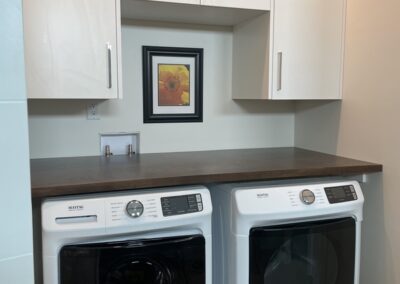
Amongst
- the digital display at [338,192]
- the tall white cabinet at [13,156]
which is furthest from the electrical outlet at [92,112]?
the digital display at [338,192]

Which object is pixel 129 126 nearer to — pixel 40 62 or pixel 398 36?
pixel 40 62

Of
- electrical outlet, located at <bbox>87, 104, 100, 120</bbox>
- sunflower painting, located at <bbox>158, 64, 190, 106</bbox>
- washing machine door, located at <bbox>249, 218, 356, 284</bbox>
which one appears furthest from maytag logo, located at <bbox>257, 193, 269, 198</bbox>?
electrical outlet, located at <bbox>87, 104, 100, 120</bbox>

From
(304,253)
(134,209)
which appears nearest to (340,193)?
(304,253)

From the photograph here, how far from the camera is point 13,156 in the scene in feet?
3.21

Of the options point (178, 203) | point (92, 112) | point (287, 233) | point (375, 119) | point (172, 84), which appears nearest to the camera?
point (178, 203)

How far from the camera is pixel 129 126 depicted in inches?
85.2

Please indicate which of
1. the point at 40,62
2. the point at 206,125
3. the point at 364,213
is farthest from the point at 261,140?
the point at 40,62

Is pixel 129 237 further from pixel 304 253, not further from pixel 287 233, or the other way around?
pixel 304 253

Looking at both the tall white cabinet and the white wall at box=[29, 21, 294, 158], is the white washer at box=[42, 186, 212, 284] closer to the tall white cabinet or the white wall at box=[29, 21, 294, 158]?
the tall white cabinet

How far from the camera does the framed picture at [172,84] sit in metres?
2.17

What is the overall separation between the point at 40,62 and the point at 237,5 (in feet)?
3.02

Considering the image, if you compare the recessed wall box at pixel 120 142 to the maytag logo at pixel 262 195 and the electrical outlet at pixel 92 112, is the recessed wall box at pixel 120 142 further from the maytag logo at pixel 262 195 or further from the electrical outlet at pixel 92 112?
the maytag logo at pixel 262 195

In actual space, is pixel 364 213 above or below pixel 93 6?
below

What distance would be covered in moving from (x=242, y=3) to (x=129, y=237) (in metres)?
1.18
